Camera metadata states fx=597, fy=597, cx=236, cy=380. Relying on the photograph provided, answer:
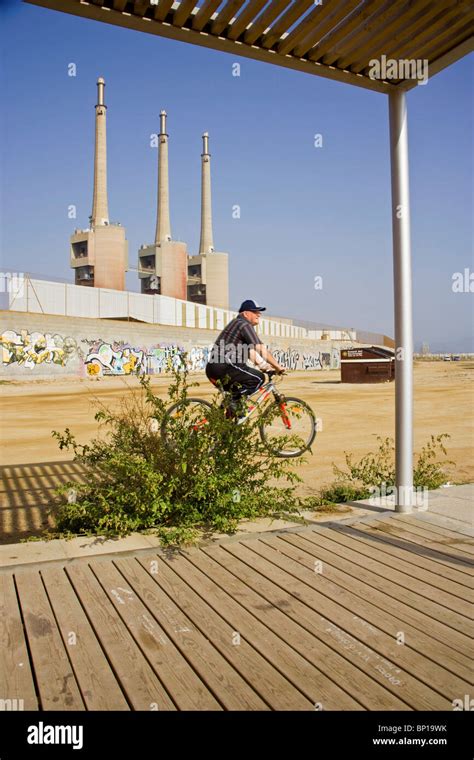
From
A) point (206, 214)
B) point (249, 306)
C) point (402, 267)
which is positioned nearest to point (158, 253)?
point (206, 214)

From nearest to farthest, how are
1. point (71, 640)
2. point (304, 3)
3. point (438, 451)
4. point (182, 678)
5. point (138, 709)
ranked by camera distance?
point (138, 709), point (182, 678), point (71, 640), point (304, 3), point (438, 451)

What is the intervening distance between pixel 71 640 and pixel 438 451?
7.51 m

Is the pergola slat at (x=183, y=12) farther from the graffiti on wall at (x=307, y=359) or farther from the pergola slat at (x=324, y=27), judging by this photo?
the graffiti on wall at (x=307, y=359)

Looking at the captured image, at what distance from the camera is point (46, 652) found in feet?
8.39

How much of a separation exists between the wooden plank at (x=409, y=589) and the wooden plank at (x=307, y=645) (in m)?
0.55

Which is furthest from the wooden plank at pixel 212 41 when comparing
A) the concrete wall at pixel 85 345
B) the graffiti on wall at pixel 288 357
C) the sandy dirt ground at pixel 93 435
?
the graffiti on wall at pixel 288 357

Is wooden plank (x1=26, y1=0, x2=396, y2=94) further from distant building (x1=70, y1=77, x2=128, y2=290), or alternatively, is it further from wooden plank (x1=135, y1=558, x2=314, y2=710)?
distant building (x1=70, y1=77, x2=128, y2=290)

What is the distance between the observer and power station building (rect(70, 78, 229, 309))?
6775 centimetres

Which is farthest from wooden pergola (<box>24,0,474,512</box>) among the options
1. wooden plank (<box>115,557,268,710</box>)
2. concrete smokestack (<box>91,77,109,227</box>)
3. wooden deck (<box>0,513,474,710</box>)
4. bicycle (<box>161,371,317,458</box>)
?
concrete smokestack (<box>91,77,109,227</box>)

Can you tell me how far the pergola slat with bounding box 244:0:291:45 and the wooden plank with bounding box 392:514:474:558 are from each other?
351 centimetres

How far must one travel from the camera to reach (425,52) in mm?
4203
